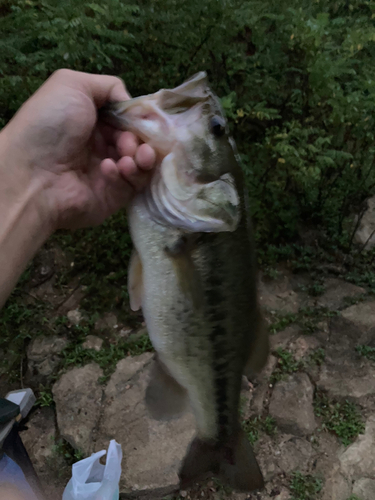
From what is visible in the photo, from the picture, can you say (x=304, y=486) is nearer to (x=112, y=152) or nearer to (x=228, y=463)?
(x=228, y=463)

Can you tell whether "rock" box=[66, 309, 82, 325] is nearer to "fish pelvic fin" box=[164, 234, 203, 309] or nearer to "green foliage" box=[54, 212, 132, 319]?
"green foliage" box=[54, 212, 132, 319]

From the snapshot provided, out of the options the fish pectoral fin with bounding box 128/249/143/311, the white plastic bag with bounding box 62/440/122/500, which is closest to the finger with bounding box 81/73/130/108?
the fish pectoral fin with bounding box 128/249/143/311

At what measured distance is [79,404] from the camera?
310cm

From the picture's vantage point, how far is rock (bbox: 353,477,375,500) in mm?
2744

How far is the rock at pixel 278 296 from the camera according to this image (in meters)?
3.92

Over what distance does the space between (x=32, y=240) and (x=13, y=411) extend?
1349mm

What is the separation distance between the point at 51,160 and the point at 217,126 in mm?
817

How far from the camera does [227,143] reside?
145 cm

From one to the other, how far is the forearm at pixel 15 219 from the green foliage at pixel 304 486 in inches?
103

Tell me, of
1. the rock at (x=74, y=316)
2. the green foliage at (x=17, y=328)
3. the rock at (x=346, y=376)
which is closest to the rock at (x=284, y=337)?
the rock at (x=346, y=376)

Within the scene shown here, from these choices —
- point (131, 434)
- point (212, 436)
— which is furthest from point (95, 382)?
point (212, 436)

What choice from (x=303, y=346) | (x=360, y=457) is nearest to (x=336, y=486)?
(x=360, y=457)

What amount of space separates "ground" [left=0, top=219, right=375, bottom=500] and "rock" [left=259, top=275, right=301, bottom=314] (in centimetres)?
1

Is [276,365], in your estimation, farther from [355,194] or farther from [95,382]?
[355,194]
